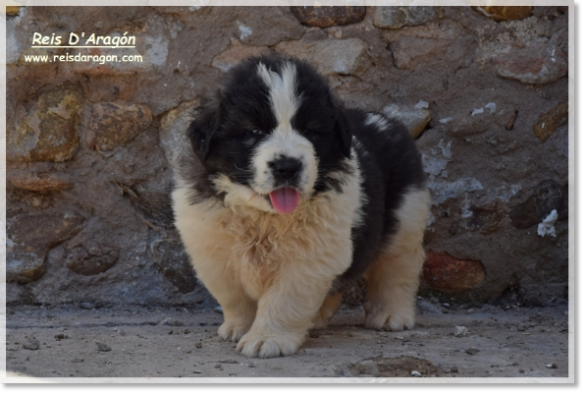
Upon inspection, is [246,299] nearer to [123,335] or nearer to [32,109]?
[123,335]

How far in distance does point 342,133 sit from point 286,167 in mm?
422

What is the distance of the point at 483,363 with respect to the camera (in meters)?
3.03

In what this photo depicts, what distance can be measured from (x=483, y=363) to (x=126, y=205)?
92.9 inches

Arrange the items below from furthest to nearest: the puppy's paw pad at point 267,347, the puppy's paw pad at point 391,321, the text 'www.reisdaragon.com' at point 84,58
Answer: the text 'www.reisdaragon.com' at point 84,58
the puppy's paw pad at point 391,321
the puppy's paw pad at point 267,347

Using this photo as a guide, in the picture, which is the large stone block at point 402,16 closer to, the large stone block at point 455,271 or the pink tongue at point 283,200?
the large stone block at point 455,271

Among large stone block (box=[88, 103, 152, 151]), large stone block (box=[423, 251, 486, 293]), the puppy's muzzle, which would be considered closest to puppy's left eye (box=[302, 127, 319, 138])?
the puppy's muzzle

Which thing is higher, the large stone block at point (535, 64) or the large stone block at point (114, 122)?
the large stone block at point (535, 64)

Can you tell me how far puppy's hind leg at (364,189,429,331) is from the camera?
3980 millimetres

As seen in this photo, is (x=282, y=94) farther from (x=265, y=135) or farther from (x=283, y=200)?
(x=283, y=200)

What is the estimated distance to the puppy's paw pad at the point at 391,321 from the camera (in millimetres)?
3904

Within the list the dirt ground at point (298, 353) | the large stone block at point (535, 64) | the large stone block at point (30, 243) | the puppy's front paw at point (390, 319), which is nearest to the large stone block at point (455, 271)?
the dirt ground at point (298, 353)

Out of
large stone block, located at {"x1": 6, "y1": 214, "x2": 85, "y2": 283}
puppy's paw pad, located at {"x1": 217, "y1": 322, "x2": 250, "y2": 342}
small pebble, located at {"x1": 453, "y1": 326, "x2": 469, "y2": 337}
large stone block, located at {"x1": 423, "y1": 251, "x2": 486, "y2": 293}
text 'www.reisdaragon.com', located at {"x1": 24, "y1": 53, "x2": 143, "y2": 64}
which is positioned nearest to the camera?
puppy's paw pad, located at {"x1": 217, "y1": 322, "x2": 250, "y2": 342}

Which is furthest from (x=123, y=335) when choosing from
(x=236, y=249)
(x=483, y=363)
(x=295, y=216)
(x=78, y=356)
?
(x=483, y=363)

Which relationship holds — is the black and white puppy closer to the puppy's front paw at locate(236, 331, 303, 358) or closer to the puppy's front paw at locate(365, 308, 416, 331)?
the puppy's front paw at locate(236, 331, 303, 358)
